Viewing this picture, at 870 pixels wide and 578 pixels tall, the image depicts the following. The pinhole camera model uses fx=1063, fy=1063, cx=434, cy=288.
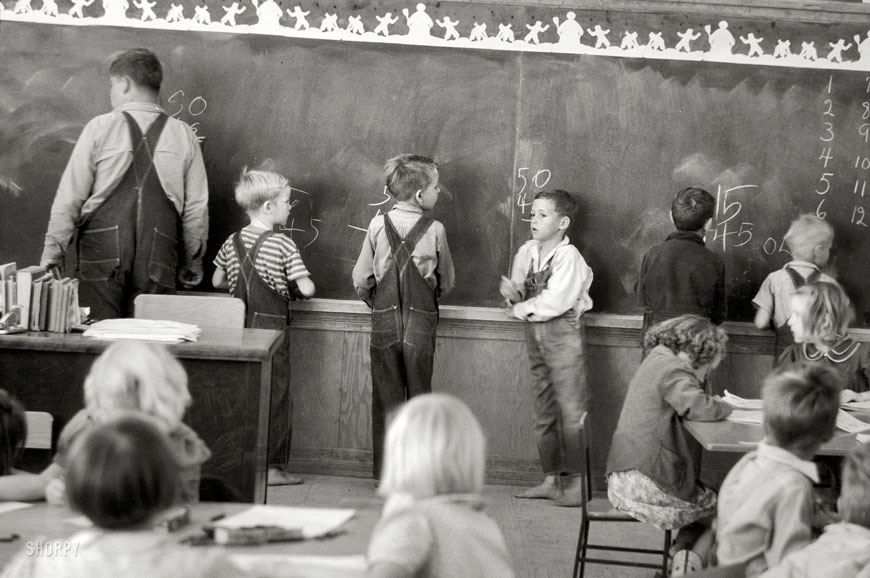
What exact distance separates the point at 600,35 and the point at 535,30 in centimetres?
33

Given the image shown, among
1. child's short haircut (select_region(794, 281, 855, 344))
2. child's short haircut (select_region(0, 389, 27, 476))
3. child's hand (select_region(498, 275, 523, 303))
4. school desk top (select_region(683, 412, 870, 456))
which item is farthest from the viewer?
child's hand (select_region(498, 275, 523, 303))

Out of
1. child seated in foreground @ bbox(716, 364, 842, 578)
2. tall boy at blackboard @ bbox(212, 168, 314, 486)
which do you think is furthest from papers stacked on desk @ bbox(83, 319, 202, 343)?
child seated in foreground @ bbox(716, 364, 842, 578)

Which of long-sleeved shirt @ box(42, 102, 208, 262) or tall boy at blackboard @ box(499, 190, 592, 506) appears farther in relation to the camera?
tall boy at blackboard @ box(499, 190, 592, 506)

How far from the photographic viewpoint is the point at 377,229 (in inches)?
202

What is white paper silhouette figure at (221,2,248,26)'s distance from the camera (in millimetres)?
5281

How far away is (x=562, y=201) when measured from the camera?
5.14 metres

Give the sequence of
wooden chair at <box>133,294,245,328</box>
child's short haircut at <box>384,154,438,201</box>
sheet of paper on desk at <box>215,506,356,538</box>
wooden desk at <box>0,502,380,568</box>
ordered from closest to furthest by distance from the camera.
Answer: wooden desk at <box>0,502,380,568</box>
sheet of paper on desk at <box>215,506,356,538</box>
wooden chair at <box>133,294,245,328</box>
child's short haircut at <box>384,154,438,201</box>

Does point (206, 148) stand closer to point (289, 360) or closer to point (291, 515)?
point (289, 360)

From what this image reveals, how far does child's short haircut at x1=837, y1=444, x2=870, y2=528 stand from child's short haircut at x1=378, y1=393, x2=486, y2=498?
100cm

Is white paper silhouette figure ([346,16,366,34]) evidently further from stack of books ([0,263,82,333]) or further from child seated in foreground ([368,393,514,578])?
child seated in foreground ([368,393,514,578])

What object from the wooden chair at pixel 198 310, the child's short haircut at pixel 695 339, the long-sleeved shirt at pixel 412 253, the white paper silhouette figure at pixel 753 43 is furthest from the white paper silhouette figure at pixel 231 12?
the child's short haircut at pixel 695 339

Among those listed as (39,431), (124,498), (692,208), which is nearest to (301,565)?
(124,498)

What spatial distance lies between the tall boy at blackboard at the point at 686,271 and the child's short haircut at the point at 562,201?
0.43m

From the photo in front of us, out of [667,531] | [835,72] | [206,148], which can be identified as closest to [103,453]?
[667,531]
